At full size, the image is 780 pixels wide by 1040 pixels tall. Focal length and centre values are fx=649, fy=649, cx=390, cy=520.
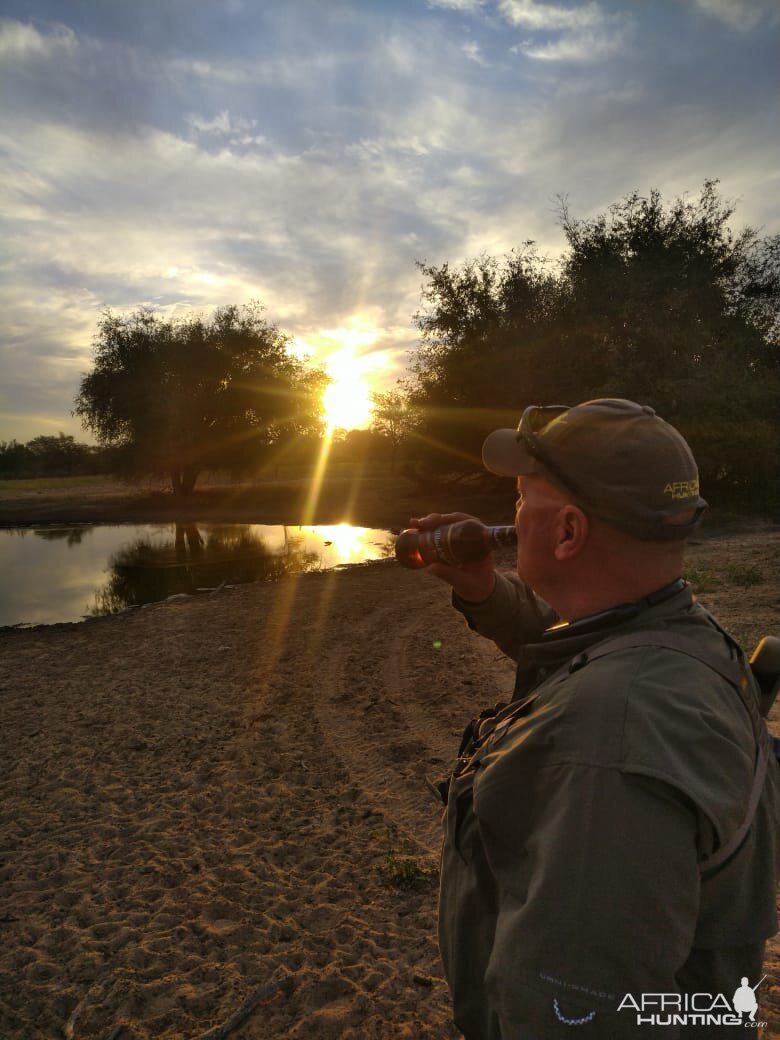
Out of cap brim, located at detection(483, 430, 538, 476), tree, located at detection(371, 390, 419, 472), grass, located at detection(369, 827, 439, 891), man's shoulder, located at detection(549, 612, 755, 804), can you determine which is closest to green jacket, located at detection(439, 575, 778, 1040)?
man's shoulder, located at detection(549, 612, 755, 804)

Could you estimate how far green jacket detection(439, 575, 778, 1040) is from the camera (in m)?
1.17

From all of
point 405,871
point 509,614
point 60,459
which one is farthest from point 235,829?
point 60,459

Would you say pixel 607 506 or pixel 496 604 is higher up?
pixel 607 506

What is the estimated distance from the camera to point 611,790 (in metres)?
1.20

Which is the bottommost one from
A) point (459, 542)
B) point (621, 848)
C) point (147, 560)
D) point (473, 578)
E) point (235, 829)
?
point (147, 560)

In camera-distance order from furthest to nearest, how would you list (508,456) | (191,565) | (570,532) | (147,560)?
(147,560) < (191,565) < (508,456) < (570,532)

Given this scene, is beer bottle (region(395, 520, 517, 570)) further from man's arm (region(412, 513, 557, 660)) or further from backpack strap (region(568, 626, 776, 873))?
backpack strap (region(568, 626, 776, 873))

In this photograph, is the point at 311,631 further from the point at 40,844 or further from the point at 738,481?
the point at 738,481

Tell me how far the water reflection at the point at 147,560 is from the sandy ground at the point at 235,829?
5.93m

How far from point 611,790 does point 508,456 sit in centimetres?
100

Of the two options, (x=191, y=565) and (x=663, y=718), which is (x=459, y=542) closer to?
(x=663, y=718)

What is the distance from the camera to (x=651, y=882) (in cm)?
117

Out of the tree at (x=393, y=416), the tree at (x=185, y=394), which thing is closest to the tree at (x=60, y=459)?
the tree at (x=185, y=394)

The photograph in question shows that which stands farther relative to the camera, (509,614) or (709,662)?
(509,614)
